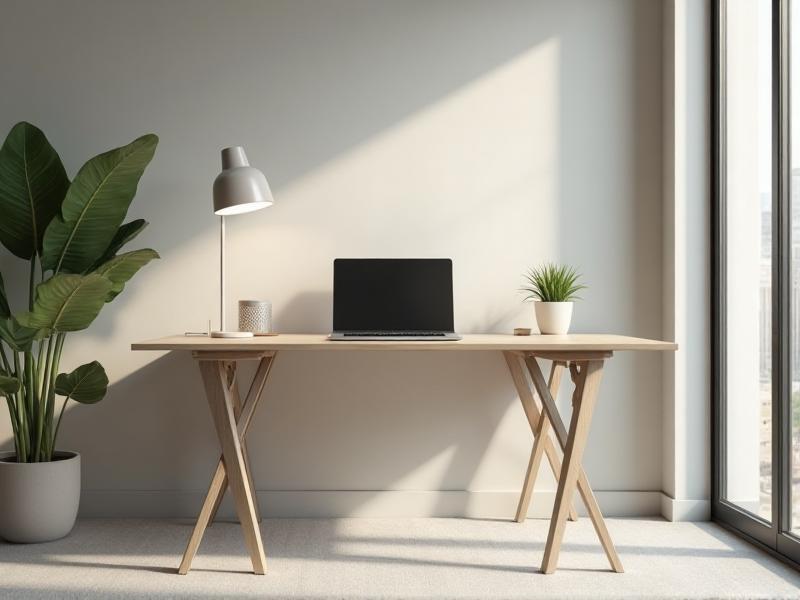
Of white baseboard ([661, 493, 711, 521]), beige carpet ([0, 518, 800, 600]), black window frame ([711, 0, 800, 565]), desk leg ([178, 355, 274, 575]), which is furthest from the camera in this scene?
white baseboard ([661, 493, 711, 521])

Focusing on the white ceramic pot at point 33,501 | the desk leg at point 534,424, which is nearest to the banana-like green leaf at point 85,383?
the white ceramic pot at point 33,501

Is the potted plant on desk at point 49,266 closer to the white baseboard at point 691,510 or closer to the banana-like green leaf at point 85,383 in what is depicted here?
the banana-like green leaf at point 85,383

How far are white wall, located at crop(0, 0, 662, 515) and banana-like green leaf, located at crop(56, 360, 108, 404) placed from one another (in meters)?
0.31

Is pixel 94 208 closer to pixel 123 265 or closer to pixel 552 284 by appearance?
pixel 123 265

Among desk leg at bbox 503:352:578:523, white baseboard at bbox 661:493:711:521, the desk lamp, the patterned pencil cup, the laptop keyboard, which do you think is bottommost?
white baseboard at bbox 661:493:711:521

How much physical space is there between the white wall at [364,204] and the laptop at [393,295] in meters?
0.20

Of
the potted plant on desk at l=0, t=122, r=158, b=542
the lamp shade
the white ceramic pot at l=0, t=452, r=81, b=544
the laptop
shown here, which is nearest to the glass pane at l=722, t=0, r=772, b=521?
the laptop

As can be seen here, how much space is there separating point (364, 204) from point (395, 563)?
138 centimetres

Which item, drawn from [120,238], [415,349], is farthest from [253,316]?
[415,349]

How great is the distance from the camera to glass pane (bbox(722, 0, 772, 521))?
2547 mm

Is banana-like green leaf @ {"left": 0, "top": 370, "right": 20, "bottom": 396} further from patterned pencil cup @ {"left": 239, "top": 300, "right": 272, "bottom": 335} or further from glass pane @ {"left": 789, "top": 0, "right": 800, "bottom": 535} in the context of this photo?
glass pane @ {"left": 789, "top": 0, "right": 800, "bottom": 535}

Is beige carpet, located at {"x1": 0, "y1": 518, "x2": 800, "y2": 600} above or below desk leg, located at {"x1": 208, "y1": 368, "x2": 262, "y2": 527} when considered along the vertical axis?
below

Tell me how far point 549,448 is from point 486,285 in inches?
26.9

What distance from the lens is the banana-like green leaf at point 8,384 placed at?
2449mm
